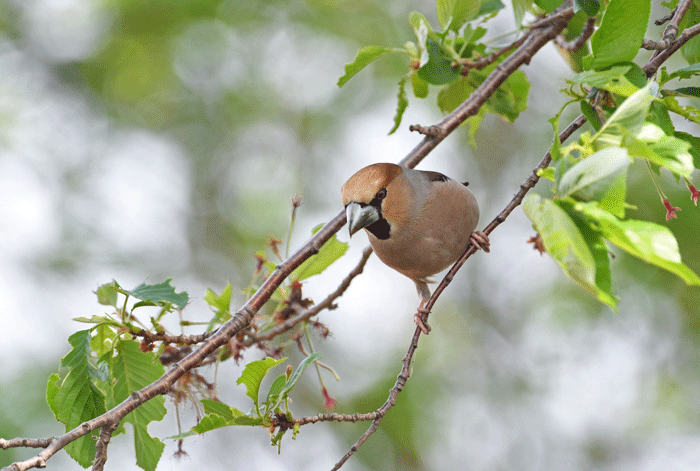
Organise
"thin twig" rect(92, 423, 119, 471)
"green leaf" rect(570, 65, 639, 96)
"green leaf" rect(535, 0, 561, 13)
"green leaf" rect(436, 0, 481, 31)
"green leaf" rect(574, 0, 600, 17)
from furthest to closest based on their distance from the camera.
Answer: "green leaf" rect(436, 0, 481, 31) → "green leaf" rect(535, 0, 561, 13) → "green leaf" rect(574, 0, 600, 17) → "thin twig" rect(92, 423, 119, 471) → "green leaf" rect(570, 65, 639, 96)

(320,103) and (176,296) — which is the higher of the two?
(320,103)

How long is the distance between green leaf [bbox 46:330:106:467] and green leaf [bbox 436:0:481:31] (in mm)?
2163

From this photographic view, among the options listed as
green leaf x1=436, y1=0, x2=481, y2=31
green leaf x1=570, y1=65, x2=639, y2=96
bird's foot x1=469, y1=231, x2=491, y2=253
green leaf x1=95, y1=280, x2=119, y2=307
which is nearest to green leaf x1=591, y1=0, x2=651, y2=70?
green leaf x1=570, y1=65, x2=639, y2=96

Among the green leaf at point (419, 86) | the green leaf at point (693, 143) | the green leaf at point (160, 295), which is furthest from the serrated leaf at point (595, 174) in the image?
the green leaf at point (419, 86)

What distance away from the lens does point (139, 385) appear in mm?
2320

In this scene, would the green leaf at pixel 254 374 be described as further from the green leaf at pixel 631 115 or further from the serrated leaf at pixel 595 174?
the green leaf at pixel 631 115

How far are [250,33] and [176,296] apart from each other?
896 cm

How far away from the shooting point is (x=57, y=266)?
32.0 feet

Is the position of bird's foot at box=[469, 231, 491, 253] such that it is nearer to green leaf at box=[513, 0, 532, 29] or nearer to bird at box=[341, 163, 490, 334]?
bird at box=[341, 163, 490, 334]

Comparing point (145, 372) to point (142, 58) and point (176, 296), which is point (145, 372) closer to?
point (176, 296)

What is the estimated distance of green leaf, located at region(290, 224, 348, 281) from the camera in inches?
117

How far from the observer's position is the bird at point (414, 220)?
9.93 feet

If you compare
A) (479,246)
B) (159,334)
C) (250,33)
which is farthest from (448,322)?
(159,334)

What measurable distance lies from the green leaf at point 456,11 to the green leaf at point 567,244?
1.73 metres
